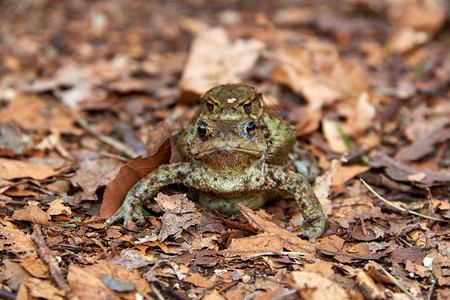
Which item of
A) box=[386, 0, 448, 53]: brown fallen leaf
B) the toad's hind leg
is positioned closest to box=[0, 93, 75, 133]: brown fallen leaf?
the toad's hind leg

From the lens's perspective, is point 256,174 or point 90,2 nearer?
point 256,174

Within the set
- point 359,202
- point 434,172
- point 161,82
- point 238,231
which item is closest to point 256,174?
point 238,231

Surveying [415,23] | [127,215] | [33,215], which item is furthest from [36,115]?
[415,23]

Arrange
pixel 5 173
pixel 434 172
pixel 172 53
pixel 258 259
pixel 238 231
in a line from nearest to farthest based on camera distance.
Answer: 1. pixel 258 259
2. pixel 238 231
3. pixel 5 173
4. pixel 434 172
5. pixel 172 53

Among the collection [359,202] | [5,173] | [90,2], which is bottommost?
[359,202]

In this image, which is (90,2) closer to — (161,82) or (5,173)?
(161,82)
